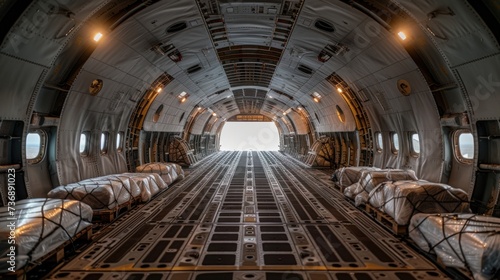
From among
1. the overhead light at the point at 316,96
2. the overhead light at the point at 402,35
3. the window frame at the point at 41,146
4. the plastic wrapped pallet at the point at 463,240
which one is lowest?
the plastic wrapped pallet at the point at 463,240

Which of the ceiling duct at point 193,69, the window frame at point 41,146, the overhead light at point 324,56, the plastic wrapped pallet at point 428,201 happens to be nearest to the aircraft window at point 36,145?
the window frame at point 41,146

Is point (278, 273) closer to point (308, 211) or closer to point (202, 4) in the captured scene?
point (308, 211)

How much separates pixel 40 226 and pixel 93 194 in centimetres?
268

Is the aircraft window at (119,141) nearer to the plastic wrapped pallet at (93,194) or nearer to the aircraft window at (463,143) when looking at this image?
the plastic wrapped pallet at (93,194)

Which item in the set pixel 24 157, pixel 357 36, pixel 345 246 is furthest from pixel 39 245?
pixel 357 36

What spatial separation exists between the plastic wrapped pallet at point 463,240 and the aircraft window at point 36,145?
9290 millimetres

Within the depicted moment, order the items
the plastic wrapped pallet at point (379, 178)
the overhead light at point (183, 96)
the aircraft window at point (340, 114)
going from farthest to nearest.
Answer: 1. the overhead light at point (183, 96)
2. the aircraft window at point (340, 114)
3. the plastic wrapped pallet at point (379, 178)

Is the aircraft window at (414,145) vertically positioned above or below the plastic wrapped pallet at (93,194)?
above

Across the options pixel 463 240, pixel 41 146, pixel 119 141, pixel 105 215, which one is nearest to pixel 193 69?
pixel 119 141

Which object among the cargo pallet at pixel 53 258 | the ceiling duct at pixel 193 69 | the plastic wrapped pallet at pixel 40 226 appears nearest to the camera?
the cargo pallet at pixel 53 258

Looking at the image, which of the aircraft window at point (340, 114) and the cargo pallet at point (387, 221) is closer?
the cargo pallet at point (387, 221)

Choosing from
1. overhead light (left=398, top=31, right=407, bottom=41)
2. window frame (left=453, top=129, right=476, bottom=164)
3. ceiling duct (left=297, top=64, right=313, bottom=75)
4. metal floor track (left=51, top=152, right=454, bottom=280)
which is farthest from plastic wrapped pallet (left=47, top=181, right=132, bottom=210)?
window frame (left=453, top=129, right=476, bottom=164)

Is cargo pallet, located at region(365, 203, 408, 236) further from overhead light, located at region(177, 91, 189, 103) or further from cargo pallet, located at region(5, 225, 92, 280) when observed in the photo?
overhead light, located at region(177, 91, 189, 103)

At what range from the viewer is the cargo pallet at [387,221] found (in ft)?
20.6
